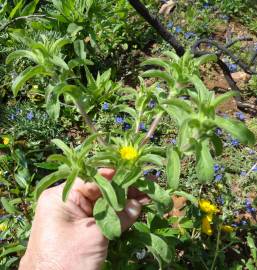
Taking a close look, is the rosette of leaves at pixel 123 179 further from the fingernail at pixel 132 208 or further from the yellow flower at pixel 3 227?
the yellow flower at pixel 3 227

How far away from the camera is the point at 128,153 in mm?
1522

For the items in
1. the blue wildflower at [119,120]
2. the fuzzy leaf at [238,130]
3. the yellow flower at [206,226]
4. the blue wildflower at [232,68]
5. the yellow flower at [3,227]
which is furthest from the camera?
the blue wildflower at [232,68]

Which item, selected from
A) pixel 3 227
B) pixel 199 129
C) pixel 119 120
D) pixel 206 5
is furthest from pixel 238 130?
pixel 206 5

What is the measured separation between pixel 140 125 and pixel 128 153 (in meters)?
1.38

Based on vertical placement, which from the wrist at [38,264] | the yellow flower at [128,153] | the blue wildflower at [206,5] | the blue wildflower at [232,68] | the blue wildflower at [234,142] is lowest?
the wrist at [38,264]

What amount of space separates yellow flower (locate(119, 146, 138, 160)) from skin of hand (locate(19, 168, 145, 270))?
0.10m

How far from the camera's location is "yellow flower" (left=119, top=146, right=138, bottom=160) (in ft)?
4.91

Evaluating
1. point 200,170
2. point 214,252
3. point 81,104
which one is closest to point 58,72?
point 81,104

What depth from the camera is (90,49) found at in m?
3.57

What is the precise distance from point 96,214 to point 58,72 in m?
0.57

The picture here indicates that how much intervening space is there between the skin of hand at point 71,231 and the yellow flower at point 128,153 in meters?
0.10

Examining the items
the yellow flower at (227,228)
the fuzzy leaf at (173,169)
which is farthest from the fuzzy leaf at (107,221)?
the yellow flower at (227,228)

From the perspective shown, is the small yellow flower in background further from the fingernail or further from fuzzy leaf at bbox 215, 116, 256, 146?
fuzzy leaf at bbox 215, 116, 256, 146

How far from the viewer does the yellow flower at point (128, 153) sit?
58.9 inches
